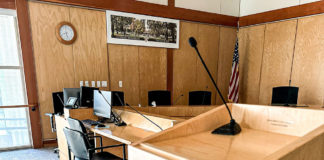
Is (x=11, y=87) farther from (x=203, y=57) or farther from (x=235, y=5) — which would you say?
(x=235, y=5)

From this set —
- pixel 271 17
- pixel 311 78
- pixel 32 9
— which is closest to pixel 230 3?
pixel 271 17

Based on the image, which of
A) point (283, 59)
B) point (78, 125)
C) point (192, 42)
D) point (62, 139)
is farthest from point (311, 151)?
point (283, 59)

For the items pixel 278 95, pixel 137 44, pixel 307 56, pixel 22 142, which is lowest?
pixel 22 142

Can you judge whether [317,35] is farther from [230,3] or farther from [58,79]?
[58,79]

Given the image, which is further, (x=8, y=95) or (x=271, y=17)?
(x=271, y=17)

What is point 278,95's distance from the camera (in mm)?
3898

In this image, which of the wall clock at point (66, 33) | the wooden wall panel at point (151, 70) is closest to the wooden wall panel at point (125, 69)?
the wooden wall panel at point (151, 70)

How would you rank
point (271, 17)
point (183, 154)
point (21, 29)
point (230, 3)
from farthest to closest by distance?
point (230, 3)
point (271, 17)
point (21, 29)
point (183, 154)

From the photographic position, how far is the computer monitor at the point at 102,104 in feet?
7.79

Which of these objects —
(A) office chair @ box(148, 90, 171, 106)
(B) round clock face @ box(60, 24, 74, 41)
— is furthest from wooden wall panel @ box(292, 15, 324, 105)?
(B) round clock face @ box(60, 24, 74, 41)

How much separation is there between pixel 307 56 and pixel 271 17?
51.0 inches

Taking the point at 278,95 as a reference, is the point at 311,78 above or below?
above

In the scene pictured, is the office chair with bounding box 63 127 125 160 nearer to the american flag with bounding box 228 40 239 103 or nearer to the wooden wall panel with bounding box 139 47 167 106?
the wooden wall panel with bounding box 139 47 167 106

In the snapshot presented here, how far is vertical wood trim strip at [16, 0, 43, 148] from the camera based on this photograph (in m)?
3.23
